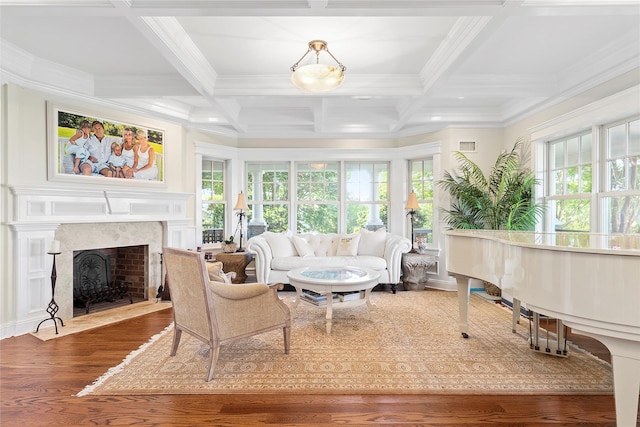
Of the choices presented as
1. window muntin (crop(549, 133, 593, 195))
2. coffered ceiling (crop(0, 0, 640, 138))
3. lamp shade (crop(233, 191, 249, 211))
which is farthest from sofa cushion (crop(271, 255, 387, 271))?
window muntin (crop(549, 133, 593, 195))

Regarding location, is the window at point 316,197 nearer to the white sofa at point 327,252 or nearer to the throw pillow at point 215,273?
the white sofa at point 327,252

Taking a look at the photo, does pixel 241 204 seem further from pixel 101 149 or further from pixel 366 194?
pixel 366 194

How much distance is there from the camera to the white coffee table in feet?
10.3

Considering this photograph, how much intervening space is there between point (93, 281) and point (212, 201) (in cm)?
201

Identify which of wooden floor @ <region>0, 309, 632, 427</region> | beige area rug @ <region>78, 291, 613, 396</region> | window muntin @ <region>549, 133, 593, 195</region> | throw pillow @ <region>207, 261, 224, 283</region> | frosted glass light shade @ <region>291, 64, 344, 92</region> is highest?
frosted glass light shade @ <region>291, 64, 344, 92</region>

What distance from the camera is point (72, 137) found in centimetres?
366

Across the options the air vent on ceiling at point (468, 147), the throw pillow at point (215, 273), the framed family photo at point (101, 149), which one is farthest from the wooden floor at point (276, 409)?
the air vent on ceiling at point (468, 147)

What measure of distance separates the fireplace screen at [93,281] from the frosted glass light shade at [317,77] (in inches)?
133

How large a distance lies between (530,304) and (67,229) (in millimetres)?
4323

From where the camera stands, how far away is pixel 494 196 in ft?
15.8

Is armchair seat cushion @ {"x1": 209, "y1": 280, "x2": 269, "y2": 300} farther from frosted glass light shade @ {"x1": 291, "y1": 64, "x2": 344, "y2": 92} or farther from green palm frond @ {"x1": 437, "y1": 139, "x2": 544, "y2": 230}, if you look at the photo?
green palm frond @ {"x1": 437, "y1": 139, "x2": 544, "y2": 230}

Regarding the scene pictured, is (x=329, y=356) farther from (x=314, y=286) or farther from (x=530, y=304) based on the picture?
(x=530, y=304)

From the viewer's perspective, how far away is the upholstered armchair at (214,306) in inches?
90.0

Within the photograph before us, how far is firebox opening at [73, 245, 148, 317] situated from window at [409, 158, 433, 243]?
4.20 meters
